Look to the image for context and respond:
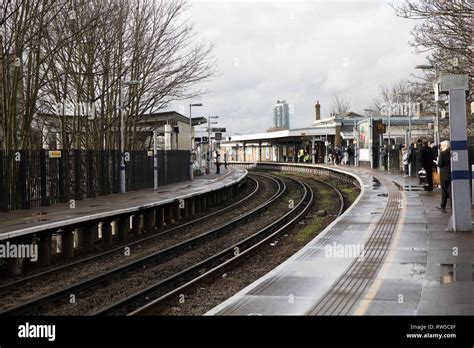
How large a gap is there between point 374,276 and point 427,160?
1328 cm

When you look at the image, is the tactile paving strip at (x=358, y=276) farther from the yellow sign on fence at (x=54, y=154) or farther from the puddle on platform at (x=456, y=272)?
the yellow sign on fence at (x=54, y=154)

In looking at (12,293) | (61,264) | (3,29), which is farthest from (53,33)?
(12,293)

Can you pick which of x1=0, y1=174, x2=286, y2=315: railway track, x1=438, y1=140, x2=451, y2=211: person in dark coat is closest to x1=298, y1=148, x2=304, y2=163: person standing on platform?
x1=0, y1=174, x2=286, y2=315: railway track

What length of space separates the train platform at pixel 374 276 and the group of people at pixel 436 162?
4.21ft

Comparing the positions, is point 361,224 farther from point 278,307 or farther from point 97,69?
point 97,69

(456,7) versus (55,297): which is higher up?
(456,7)

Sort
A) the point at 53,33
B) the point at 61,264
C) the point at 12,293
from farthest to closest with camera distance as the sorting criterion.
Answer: the point at 53,33 < the point at 61,264 < the point at 12,293

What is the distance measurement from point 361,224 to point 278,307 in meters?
7.54

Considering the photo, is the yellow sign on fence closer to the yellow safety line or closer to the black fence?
the black fence

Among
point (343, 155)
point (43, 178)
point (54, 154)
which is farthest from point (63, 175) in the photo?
point (343, 155)

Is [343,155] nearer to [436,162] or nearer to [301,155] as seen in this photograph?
[301,155]

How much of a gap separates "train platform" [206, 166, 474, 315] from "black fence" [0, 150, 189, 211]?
980cm

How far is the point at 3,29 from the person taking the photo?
A: 17.6m

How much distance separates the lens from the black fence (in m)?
17.2
